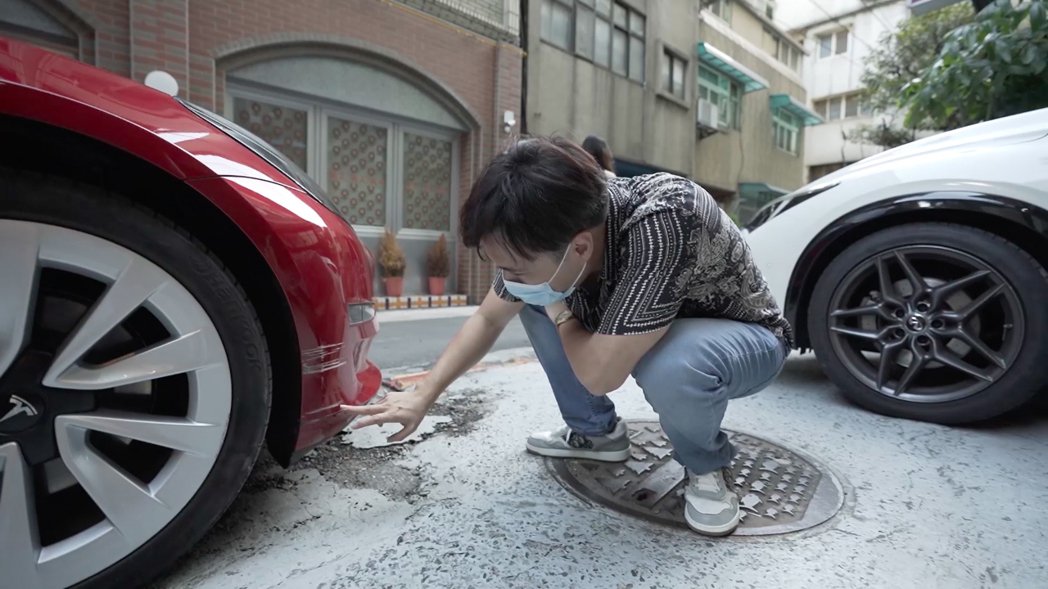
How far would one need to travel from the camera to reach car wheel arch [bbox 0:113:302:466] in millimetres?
997

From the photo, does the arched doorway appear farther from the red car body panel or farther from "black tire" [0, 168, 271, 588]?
"black tire" [0, 168, 271, 588]

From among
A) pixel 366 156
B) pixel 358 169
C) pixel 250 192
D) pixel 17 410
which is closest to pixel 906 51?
pixel 366 156

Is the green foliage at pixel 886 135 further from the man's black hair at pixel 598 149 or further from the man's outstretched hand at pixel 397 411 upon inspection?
the man's outstretched hand at pixel 397 411

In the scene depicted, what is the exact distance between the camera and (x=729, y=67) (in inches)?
563

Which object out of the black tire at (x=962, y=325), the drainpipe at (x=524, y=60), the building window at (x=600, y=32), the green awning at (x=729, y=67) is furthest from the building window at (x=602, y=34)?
the black tire at (x=962, y=325)

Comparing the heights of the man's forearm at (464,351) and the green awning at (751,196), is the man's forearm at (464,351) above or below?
below

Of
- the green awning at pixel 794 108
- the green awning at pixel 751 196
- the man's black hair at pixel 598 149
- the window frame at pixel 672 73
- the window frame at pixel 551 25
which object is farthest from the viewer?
the green awning at pixel 794 108

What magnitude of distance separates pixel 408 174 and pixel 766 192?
46.6ft

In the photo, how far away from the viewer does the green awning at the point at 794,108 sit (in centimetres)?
1731

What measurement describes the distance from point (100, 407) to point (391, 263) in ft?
18.9

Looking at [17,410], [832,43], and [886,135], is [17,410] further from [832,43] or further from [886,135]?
[832,43]

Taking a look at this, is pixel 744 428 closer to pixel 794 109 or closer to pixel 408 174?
pixel 408 174

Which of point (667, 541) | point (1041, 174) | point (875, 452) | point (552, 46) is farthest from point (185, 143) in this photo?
point (552, 46)

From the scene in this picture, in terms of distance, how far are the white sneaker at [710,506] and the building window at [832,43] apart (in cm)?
2625
